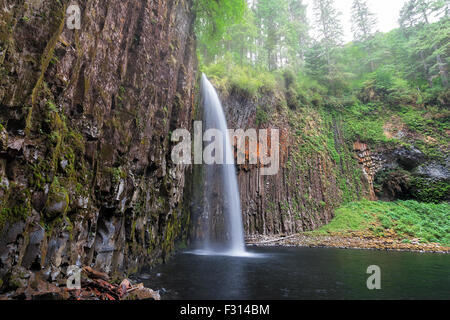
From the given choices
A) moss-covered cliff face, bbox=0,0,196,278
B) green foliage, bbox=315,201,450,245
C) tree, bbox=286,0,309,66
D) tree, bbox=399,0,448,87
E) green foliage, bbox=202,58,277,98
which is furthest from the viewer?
tree, bbox=286,0,309,66

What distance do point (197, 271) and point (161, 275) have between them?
1463 millimetres

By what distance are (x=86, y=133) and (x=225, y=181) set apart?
531 inches

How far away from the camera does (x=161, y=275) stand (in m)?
8.63

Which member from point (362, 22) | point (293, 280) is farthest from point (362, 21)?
point (293, 280)

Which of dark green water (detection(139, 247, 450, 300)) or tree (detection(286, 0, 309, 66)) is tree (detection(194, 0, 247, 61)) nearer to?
dark green water (detection(139, 247, 450, 300))

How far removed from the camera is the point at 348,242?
1783cm

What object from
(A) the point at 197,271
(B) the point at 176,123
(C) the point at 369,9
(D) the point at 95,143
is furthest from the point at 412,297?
(C) the point at 369,9

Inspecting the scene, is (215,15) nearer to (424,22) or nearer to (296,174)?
(296,174)

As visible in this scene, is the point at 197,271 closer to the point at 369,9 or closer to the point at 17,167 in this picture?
the point at 17,167

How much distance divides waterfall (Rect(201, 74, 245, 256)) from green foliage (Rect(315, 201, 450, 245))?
7507mm

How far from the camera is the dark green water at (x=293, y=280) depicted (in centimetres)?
671

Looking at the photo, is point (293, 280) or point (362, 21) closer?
point (293, 280)
